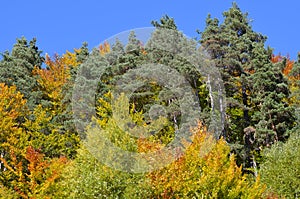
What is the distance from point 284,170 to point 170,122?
33.7ft

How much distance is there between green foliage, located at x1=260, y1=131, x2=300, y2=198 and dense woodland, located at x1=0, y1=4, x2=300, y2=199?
0.19 feet

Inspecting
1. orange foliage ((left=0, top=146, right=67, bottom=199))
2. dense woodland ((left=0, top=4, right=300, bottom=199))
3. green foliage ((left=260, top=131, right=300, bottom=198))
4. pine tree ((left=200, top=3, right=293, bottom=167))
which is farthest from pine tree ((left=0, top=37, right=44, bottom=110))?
green foliage ((left=260, top=131, right=300, bottom=198))

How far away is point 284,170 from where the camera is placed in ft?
86.8

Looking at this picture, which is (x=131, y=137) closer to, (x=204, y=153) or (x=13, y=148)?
(x=204, y=153)

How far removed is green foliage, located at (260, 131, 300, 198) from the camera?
2555 centimetres

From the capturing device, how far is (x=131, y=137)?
19719mm

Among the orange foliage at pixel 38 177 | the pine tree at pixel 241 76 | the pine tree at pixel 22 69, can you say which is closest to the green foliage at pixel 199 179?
the orange foliage at pixel 38 177

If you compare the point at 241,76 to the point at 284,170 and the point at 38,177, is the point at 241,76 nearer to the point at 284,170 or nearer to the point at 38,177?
the point at 284,170

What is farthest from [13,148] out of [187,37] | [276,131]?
[276,131]

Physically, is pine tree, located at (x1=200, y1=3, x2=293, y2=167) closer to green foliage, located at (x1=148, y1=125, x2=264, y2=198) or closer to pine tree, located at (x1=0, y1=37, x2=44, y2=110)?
green foliage, located at (x1=148, y1=125, x2=264, y2=198)

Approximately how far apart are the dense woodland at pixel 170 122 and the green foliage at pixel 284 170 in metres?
0.06

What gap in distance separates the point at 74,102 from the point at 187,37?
10.4m

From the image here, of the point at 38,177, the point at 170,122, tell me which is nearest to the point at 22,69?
the point at 170,122

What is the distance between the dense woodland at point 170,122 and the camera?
20031mm
